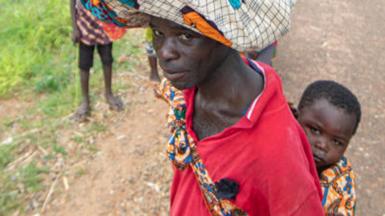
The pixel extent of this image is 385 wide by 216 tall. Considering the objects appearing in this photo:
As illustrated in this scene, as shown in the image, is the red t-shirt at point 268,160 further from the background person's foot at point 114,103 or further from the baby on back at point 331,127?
the background person's foot at point 114,103

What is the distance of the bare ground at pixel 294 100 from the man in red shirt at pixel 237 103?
173 cm

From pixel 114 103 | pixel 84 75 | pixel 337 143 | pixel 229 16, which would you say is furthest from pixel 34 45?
pixel 229 16

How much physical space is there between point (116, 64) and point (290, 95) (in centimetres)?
193

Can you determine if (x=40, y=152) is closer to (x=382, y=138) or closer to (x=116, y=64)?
(x=116, y=64)

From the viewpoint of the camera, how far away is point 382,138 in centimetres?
370

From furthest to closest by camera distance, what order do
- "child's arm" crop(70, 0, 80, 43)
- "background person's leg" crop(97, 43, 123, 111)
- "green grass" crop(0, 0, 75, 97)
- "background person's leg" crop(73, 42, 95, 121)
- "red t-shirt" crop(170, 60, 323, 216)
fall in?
"green grass" crop(0, 0, 75, 97) → "background person's leg" crop(97, 43, 123, 111) → "background person's leg" crop(73, 42, 95, 121) → "child's arm" crop(70, 0, 80, 43) → "red t-shirt" crop(170, 60, 323, 216)

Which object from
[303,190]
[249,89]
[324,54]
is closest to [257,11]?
[249,89]

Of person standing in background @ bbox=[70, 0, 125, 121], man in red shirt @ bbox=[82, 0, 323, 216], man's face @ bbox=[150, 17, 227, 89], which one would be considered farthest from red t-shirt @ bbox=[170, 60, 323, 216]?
person standing in background @ bbox=[70, 0, 125, 121]

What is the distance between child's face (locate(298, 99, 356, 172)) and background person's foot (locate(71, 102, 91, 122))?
2319 millimetres

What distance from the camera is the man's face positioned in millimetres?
1226

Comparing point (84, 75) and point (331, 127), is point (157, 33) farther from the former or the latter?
point (84, 75)

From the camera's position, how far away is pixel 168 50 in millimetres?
1250

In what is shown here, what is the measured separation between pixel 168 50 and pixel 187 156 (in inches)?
18.8

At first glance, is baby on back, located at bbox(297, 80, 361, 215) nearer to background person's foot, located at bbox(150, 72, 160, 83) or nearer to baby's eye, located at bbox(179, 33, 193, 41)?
baby's eye, located at bbox(179, 33, 193, 41)
